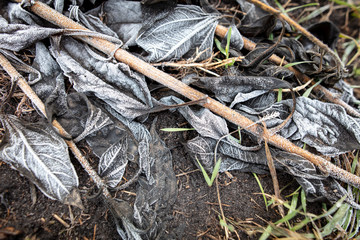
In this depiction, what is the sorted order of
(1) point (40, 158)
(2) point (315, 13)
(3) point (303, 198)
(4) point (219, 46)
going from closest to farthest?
1. (1) point (40, 158)
2. (3) point (303, 198)
3. (4) point (219, 46)
4. (2) point (315, 13)

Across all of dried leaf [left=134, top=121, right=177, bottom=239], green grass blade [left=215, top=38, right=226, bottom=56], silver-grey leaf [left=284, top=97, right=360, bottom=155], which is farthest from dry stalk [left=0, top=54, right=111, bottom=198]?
silver-grey leaf [left=284, top=97, right=360, bottom=155]

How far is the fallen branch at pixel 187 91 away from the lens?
4.80ft

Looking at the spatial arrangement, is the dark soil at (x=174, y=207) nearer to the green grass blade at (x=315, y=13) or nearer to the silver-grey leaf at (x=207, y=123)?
the silver-grey leaf at (x=207, y=123)

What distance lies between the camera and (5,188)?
124cm

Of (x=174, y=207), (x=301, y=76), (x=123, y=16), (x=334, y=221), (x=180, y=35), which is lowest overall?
(x=334, y=221)

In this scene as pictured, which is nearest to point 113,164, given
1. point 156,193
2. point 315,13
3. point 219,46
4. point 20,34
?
point 156,193

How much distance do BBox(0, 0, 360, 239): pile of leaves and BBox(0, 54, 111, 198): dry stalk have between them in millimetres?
16

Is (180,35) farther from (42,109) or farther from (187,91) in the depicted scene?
(42,109)

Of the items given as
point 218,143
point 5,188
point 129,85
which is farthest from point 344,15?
point 5,188

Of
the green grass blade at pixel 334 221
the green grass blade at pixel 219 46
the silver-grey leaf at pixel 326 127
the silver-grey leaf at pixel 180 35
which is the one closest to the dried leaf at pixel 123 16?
the silver-grey leaf at pixel 180 35

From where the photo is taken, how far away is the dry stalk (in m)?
1.31

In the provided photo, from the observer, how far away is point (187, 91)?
4.81 ft

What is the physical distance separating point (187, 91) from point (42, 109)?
0.84 m

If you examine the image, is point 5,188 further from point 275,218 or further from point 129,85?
point 275,218
